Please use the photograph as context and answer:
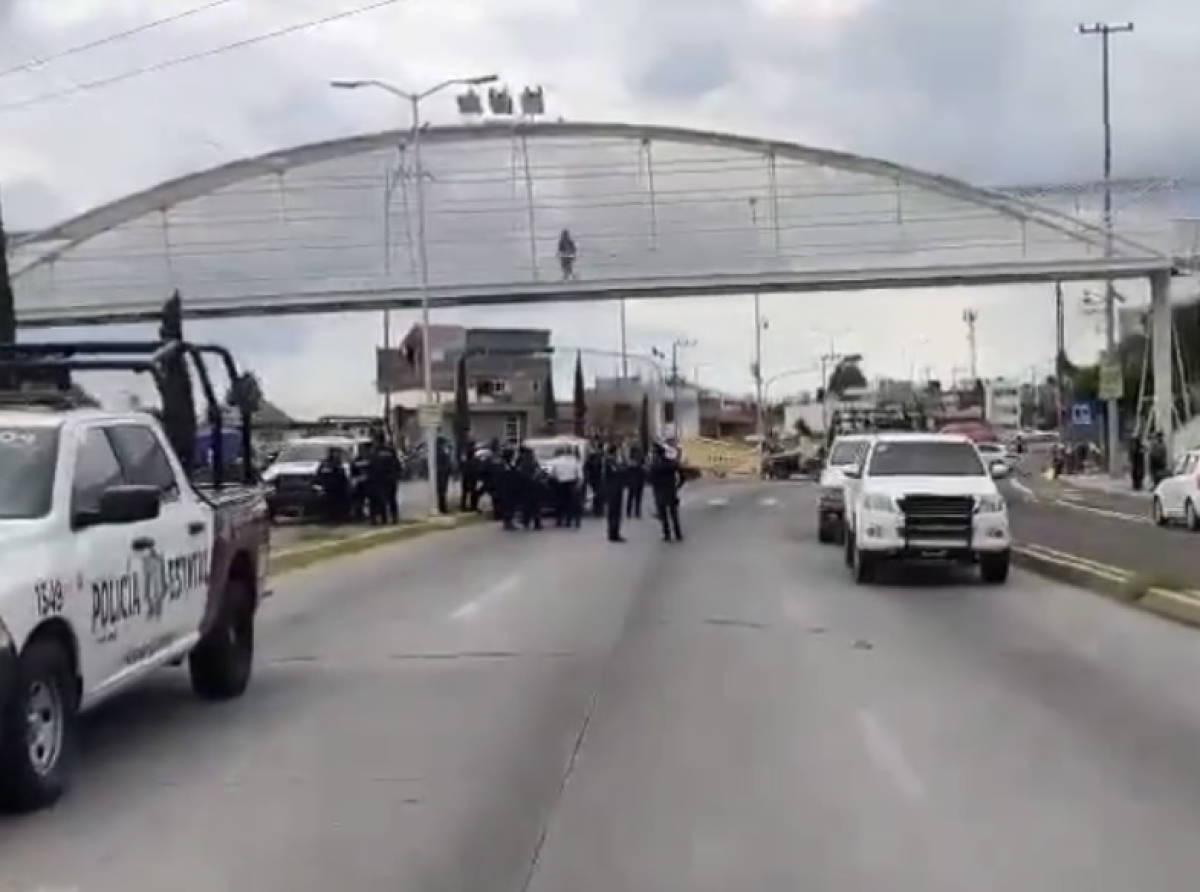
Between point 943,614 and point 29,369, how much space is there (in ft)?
33.7

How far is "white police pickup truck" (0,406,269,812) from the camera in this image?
31.3 ft

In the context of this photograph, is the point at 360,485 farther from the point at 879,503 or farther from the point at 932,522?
the point at 932,522

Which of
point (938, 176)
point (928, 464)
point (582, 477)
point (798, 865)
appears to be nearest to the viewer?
point (798, 865)

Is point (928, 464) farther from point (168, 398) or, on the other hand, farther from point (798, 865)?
point (798, 865)

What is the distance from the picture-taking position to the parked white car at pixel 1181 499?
39.0 m

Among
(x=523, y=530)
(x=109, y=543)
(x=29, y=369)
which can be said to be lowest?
(x=523, y=530)

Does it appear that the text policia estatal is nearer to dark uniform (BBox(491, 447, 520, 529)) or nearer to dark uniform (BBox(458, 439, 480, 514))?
dark uniform (BBox(491, 447, 520, 529))

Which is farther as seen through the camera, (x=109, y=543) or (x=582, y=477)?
(x=582, y=477)

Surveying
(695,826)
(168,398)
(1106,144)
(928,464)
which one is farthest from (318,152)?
(695,826)

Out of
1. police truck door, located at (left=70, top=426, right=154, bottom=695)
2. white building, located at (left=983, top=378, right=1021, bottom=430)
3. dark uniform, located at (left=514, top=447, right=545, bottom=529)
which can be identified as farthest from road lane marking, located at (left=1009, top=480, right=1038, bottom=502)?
white building, located at (left=983, top=378, right=1021, bottom=430)

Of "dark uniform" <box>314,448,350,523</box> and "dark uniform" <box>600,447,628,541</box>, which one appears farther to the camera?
"dark uniform" <box>314,448,350,523</box>

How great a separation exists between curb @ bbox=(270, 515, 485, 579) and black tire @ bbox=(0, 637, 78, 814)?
1694 cm

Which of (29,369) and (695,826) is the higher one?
(29,369)

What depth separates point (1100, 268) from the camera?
71250 millimetres
